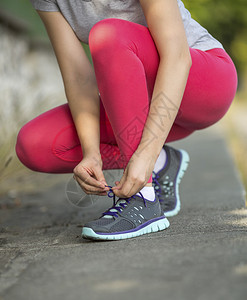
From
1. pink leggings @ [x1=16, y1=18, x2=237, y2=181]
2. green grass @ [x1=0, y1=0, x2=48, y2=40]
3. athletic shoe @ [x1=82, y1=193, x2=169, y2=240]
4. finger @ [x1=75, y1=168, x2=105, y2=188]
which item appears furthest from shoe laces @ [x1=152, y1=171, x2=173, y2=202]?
green grass @ [x1=0, y1=0, x2=48, y2=40]

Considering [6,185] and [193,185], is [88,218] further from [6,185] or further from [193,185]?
[6,185]

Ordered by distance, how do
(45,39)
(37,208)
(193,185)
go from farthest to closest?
(45,39)
(193,185)
(37,208)

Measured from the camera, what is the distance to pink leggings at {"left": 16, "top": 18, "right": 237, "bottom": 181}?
1448 millimetres

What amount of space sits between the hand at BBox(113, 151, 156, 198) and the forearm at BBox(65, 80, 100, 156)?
0.20m

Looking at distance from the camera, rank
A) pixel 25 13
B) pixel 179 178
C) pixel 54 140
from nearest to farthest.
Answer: pixel 54 140 < pixel 179 178 < pixel 25 13

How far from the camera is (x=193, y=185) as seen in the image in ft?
8.05

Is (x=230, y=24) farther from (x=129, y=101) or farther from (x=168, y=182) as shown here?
(x=129, y=101)

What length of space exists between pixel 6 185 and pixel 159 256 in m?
1.78

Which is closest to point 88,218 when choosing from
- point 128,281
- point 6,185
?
point 128,281

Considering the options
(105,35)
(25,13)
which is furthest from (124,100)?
(25,13)

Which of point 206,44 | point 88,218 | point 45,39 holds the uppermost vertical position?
point 206,44

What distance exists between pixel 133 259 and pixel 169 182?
2.31ft

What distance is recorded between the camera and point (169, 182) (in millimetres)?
1833

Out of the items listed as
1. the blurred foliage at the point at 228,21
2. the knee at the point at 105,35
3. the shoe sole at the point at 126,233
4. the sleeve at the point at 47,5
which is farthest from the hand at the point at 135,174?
the blurred foliage at the point at 228,21
